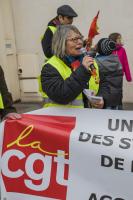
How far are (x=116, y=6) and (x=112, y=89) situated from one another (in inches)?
141

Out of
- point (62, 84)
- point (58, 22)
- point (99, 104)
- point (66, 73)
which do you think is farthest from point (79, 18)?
point (62, 84)

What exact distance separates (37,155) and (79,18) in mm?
5932

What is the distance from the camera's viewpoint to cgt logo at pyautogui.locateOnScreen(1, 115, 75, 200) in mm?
3359

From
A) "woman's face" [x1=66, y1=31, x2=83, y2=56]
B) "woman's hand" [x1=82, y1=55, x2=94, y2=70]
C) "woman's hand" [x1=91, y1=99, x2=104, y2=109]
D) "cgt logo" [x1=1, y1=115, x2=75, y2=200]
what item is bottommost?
"cgt logo" [x1=1, y1=115, x2=75, y2=200]

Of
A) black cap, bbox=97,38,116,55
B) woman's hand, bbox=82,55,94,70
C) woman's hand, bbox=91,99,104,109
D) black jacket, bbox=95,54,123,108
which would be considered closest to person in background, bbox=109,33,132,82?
black jacket, bbox=95,54,123,108

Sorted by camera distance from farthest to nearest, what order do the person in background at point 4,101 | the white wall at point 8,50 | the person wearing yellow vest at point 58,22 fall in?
the white wall at point 8,50 < the person wearing yellow vest at point 58,22 < the person in background at point 4,101

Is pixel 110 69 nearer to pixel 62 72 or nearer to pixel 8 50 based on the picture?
pixel 62 72

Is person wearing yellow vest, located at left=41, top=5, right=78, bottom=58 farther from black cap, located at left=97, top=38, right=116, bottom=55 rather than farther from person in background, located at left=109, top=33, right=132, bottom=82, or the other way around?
person in background, located at left=109, top=33, right=132, bottom=82

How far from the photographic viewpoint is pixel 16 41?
9758 millimetres

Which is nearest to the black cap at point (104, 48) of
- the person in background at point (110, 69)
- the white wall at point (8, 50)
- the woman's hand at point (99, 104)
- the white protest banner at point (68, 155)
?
the person in background at point (110, 69)

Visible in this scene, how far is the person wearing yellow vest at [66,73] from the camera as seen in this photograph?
320 centimetres

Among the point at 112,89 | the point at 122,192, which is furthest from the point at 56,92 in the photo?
the point at 112,89

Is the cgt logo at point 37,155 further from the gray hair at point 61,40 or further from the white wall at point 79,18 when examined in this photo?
the white wall at point 79,18

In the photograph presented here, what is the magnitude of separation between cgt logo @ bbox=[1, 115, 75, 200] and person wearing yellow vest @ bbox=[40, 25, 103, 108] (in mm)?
201
